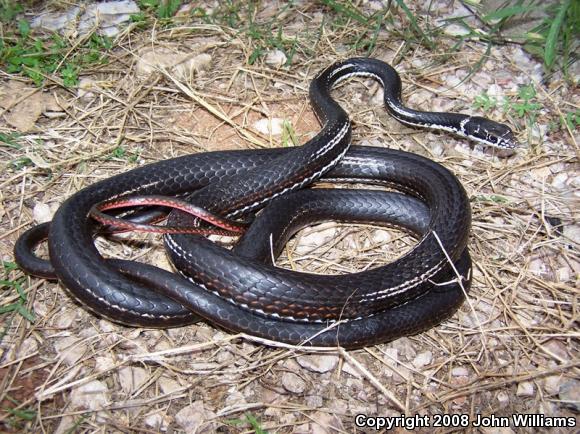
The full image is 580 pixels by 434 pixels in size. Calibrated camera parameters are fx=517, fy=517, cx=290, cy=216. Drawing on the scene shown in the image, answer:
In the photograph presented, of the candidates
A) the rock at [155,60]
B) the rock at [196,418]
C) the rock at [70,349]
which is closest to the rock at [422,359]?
the rock at [196,418]

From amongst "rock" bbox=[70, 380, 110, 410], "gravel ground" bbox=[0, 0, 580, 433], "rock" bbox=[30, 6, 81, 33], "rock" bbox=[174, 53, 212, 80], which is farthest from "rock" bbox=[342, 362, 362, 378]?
"rock" bbox=[30, 6, 81, 33]

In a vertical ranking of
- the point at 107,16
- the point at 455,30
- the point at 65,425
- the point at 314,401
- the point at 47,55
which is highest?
the point at 455,30

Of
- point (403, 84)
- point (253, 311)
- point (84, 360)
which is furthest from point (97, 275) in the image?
point (403, 84)

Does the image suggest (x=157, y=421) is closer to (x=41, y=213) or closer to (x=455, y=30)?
(x=41, y=213)

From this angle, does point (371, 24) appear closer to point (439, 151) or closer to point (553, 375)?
point (439, 151)

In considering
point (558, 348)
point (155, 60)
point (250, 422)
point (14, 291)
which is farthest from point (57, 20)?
point (558, 348)

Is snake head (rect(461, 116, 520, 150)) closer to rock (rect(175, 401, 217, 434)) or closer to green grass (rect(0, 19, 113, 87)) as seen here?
rock (rect(175, 401, 217, 434))

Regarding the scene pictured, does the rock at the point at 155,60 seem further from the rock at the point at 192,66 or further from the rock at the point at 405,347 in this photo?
the rock at the point at 405,347
